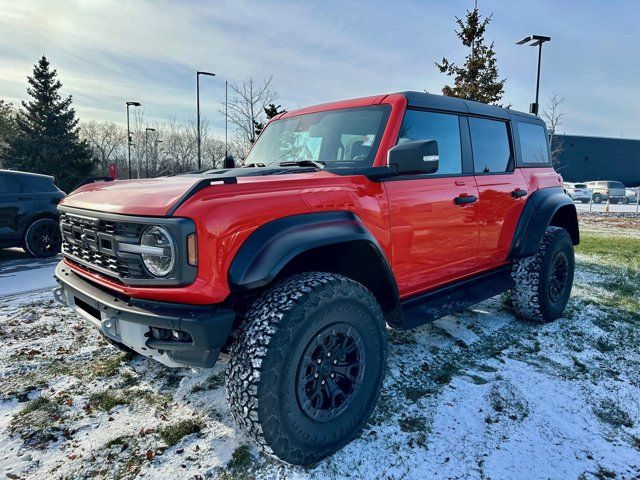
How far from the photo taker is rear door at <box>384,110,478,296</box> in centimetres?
279

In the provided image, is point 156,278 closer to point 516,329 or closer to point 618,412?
point 618,412

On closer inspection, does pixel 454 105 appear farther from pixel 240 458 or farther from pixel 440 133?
pixel 240 458

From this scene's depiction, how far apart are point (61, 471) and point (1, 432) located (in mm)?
609

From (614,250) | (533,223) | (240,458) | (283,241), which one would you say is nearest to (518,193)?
(533,223)

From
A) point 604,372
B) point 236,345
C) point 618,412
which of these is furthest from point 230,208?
point 604,372

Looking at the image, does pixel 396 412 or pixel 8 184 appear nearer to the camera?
pixel 396 412

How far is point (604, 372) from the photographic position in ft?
10.8

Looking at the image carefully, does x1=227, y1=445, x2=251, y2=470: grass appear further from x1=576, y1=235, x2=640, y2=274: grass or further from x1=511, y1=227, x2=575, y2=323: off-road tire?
x1=576, y1=235, x2=640, y2=274: grass

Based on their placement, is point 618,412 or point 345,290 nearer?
point 345,290

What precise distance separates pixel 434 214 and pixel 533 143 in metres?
2.24

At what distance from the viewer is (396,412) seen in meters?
2.68

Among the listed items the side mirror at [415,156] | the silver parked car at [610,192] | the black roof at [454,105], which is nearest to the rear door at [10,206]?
the black roof at [454,105]

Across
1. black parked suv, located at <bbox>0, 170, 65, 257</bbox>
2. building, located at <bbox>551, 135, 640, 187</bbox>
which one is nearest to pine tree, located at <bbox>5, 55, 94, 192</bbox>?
black parked suv, located at <bbox>0, 170, 65, 257</bbox>

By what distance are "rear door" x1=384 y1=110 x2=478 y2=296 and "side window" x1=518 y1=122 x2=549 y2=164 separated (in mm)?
1172
